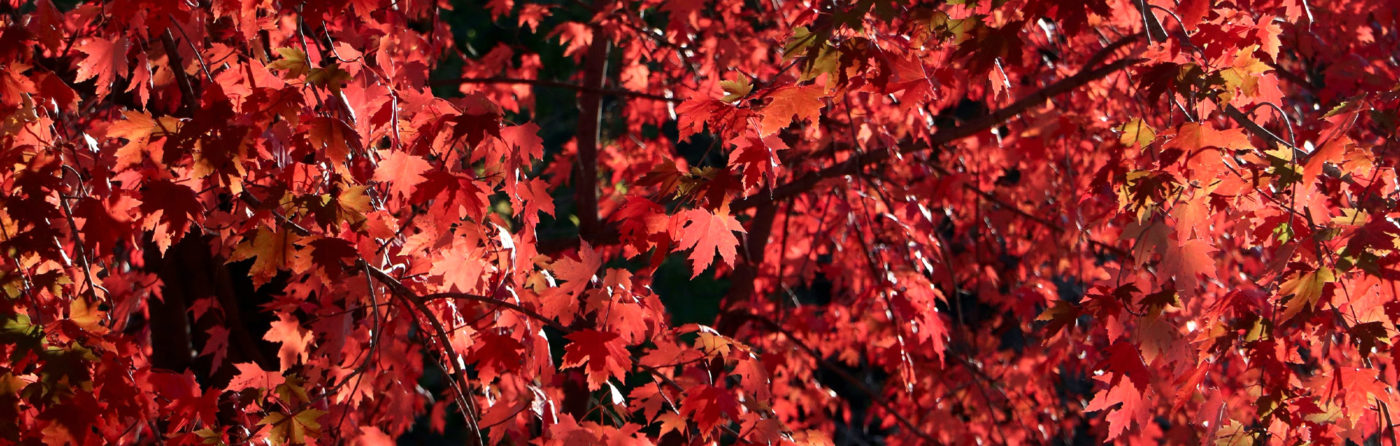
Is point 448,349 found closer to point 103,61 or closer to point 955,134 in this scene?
point 103,61

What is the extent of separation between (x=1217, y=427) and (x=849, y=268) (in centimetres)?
344

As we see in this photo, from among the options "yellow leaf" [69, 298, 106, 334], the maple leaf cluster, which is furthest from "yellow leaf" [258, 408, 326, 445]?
"yellow leaf" [69, 298, 106, 334]

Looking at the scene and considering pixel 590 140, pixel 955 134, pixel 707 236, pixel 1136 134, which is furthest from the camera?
pixel 590 140

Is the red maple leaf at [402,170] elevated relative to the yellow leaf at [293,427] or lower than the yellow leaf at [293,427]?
elevated

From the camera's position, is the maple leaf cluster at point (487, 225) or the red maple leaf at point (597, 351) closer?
the maple leaf cluster at point (487, 225)

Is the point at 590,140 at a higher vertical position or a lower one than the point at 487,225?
lower

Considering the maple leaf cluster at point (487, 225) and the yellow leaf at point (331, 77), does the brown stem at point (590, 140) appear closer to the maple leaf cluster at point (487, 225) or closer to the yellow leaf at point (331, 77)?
the maple leaf cluster at point (487, 225)

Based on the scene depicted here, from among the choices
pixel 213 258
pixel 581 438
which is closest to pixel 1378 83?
pixel 581 438

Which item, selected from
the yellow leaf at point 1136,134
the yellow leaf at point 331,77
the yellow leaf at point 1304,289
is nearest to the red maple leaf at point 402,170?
the yellow leaf at point 331,77

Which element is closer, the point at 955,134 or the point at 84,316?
the point at 84,316

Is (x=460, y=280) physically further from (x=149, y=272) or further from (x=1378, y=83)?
(x=1378, y=83)

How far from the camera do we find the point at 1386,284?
231cm

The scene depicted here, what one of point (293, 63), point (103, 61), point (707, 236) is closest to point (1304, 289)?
point (707, 236)

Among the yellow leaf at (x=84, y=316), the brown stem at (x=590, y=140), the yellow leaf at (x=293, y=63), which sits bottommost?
the brown stem at (x=590, y=140)
